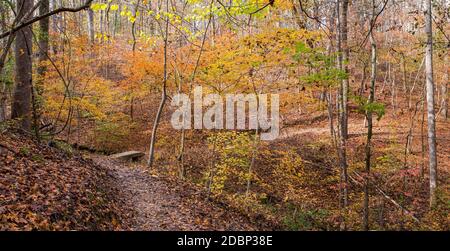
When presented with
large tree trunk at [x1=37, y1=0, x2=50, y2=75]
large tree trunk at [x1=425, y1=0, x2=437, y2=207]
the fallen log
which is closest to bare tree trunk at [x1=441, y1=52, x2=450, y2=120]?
large tree trunk at [x1=425, y1=0, x2=437, y2=207]

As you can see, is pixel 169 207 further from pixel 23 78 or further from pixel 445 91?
pixel 445 91

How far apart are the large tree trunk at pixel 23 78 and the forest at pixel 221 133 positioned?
4 centimetres

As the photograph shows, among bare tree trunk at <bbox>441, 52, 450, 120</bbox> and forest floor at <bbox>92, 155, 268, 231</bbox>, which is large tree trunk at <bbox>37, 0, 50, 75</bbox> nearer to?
forest floor at <bbox>92, 155, 268, 231</bbox>

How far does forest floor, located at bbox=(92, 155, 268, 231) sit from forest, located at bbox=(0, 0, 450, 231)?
0.06 m

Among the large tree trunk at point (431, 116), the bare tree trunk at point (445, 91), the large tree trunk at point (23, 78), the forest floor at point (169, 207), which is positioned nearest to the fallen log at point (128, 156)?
the forest floor at point (169, 207)

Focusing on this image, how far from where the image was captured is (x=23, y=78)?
9727 mm

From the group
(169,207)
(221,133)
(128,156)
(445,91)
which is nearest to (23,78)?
(169,207)

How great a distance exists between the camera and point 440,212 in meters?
11.1

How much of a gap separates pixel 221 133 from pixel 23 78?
7073mm

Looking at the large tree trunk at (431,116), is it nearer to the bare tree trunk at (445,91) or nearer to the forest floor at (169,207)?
the forest floor at (169,207)

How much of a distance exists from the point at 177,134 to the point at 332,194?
8633 mm

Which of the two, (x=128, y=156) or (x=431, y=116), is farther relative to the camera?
(x=128, y=156)

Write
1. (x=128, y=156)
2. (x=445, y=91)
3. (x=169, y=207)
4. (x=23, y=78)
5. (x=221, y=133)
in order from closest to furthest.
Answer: (x=169, y=207)
(x=23, y=78)
(x=221, y=133)
(x=128, y=156)
(x=445, y=91)
